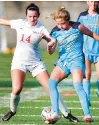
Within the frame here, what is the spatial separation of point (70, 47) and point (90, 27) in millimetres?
2079

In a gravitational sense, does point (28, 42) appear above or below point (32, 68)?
above

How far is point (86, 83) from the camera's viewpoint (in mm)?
13492

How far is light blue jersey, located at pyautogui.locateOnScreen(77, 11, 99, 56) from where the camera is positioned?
1312 centimetres

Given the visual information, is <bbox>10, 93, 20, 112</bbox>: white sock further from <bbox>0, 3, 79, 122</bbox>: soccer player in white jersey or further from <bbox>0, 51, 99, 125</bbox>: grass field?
<bbox>0, 51, 99, 125</bbox>: grass field

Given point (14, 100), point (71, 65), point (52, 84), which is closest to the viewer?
point (52, 84)

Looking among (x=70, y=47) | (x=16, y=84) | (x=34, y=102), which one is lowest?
(x=34, y=102)

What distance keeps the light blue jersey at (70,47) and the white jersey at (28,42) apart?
25cm

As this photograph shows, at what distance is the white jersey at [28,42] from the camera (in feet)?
36.7

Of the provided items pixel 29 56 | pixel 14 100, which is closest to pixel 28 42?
pixel 29 56

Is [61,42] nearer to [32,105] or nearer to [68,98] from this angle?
[32,105]

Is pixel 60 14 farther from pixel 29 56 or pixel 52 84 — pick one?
pixel 52 84

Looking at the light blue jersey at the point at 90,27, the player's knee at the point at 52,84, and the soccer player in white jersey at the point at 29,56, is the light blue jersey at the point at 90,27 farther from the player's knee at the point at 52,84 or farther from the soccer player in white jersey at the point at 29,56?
the player's knee at the point at 52,84

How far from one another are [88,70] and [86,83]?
0.24m

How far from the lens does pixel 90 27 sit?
43.2ft
